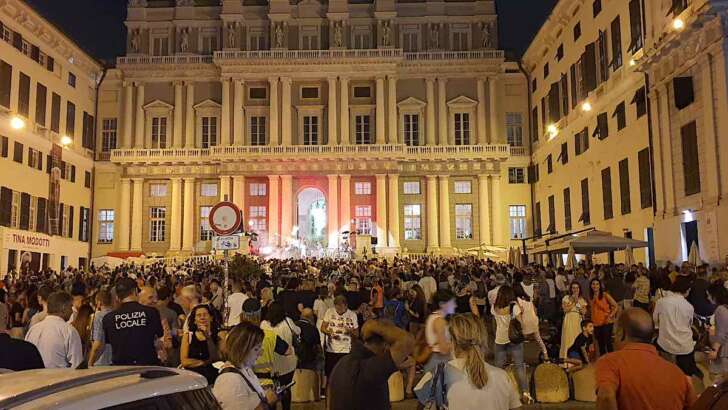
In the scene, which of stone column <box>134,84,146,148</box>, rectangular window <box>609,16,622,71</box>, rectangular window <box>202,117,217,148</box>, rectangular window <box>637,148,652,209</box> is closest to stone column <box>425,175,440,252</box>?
rectangular window <box>202,117,217,148</box>

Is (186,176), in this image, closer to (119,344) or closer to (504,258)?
(504,258)

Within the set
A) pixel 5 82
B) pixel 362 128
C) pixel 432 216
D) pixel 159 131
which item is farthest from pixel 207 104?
pixel 432 216

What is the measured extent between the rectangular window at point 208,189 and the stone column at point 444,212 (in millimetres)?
15600

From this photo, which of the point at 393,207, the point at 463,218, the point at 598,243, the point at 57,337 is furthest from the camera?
the point at 463,218

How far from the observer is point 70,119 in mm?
42656

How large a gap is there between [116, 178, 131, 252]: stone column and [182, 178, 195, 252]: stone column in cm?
373

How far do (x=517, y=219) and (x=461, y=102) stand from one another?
8.98 m

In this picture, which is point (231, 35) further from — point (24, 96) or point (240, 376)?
point (240, 376)

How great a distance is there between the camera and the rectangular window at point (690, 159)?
22.0 meters

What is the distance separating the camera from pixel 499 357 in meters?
9.72

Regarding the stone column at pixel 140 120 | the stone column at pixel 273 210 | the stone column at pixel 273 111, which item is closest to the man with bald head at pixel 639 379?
the stone column at pixel 273 210

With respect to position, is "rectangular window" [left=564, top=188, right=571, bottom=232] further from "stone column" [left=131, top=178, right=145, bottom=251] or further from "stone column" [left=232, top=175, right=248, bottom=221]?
"stone column" [left=131, top=178, right=145, bottom=251]

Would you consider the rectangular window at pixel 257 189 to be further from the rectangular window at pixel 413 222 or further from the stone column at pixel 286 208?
the rectangular window at pixel 413 222

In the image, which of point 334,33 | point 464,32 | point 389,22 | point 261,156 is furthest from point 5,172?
point 464,32
